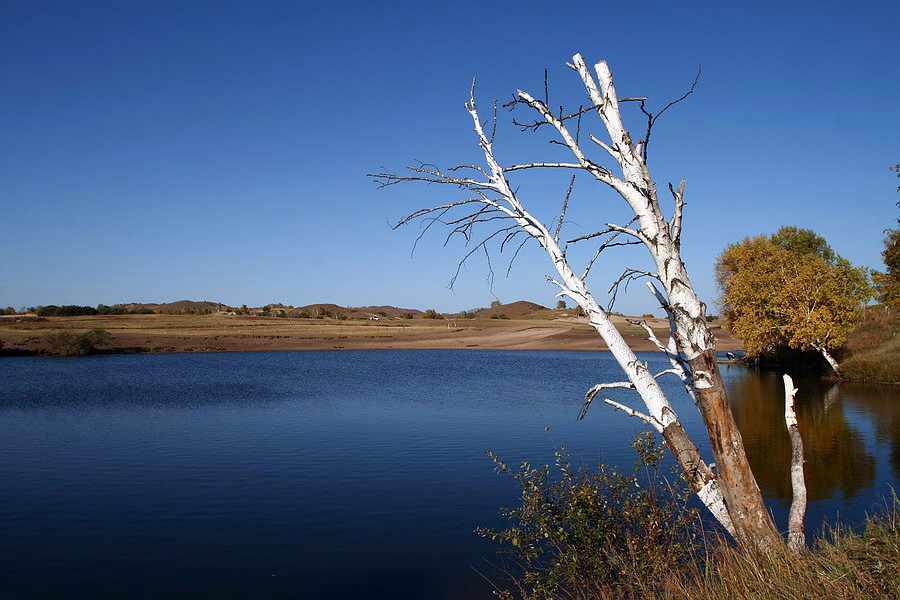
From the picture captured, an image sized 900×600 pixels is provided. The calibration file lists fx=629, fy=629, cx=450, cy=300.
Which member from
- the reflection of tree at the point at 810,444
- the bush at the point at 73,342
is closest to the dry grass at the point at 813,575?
the reflection of tree at the point at 810,444

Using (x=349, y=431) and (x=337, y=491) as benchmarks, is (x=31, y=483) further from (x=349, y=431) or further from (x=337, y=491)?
(x=349, y=431)

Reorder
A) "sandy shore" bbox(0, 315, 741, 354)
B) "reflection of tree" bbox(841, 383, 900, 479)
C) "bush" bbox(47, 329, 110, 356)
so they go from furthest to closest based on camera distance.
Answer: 1. "sandy shore" bbox(0, 315, 741, 354)
2. "bush" bbox(47, 329, 110, 356)
3. "reflection of tree" bbox(841, 383, 900, 479)

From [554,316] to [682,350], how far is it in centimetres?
8579

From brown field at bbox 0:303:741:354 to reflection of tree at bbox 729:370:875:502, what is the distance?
120 feet

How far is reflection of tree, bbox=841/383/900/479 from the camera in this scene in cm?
1718

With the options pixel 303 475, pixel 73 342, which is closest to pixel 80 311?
pixel 73 342

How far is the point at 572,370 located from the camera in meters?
43.0

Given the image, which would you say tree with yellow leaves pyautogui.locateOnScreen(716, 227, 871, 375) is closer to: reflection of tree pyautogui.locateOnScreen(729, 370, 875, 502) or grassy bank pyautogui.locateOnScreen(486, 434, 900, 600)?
reflection of tree pyautogui.locateOnScreen(729, 370, 875, 502)

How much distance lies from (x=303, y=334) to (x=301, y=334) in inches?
8.8

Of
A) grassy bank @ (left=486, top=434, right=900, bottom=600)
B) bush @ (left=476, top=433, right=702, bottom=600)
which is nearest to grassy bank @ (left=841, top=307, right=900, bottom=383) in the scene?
grassy bank @ (left=486, top=434, right=900, bottom=600)

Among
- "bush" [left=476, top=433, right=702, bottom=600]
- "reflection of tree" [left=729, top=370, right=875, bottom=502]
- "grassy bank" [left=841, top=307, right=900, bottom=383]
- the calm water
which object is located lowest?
the calm water

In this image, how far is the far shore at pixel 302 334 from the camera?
57500 mm

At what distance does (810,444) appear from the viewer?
17484 millimetres

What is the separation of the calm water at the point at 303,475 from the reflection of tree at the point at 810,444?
9 centimetres
